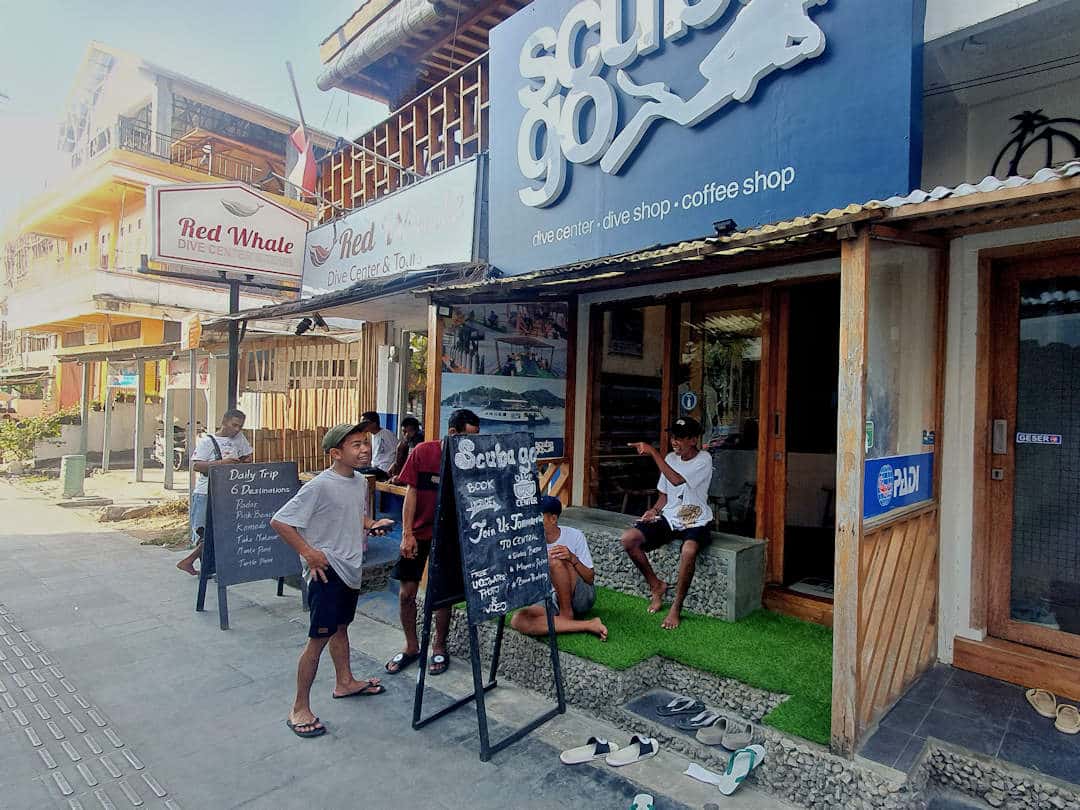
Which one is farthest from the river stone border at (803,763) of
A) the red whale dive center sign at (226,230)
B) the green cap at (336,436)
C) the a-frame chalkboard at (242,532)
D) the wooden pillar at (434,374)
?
the red whale dive center sign at (226,230)

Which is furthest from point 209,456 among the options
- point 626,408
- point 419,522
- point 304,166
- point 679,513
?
point 304,166

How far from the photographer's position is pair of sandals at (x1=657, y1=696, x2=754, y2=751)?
3.51 m

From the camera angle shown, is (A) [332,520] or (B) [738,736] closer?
(B) [738,736]

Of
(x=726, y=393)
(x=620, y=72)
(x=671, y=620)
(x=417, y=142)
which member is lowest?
(x=671, y=620)

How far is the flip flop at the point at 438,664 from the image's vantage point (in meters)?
4.71

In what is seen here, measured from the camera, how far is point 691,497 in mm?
5000

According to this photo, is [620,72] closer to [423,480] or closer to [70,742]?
[423,480]

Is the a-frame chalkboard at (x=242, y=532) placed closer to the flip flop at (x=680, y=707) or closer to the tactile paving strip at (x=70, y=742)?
the tactile paving strip at (x=70, y=742)

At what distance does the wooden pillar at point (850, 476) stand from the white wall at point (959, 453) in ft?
4.94

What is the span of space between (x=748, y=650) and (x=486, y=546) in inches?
77.5

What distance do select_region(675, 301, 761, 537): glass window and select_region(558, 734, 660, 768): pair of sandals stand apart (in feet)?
7.82

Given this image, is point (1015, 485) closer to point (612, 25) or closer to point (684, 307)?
point (684, 307)

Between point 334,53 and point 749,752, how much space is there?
1134 centimetres

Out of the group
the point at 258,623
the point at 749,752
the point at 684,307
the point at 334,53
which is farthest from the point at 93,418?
the point at 749,752
